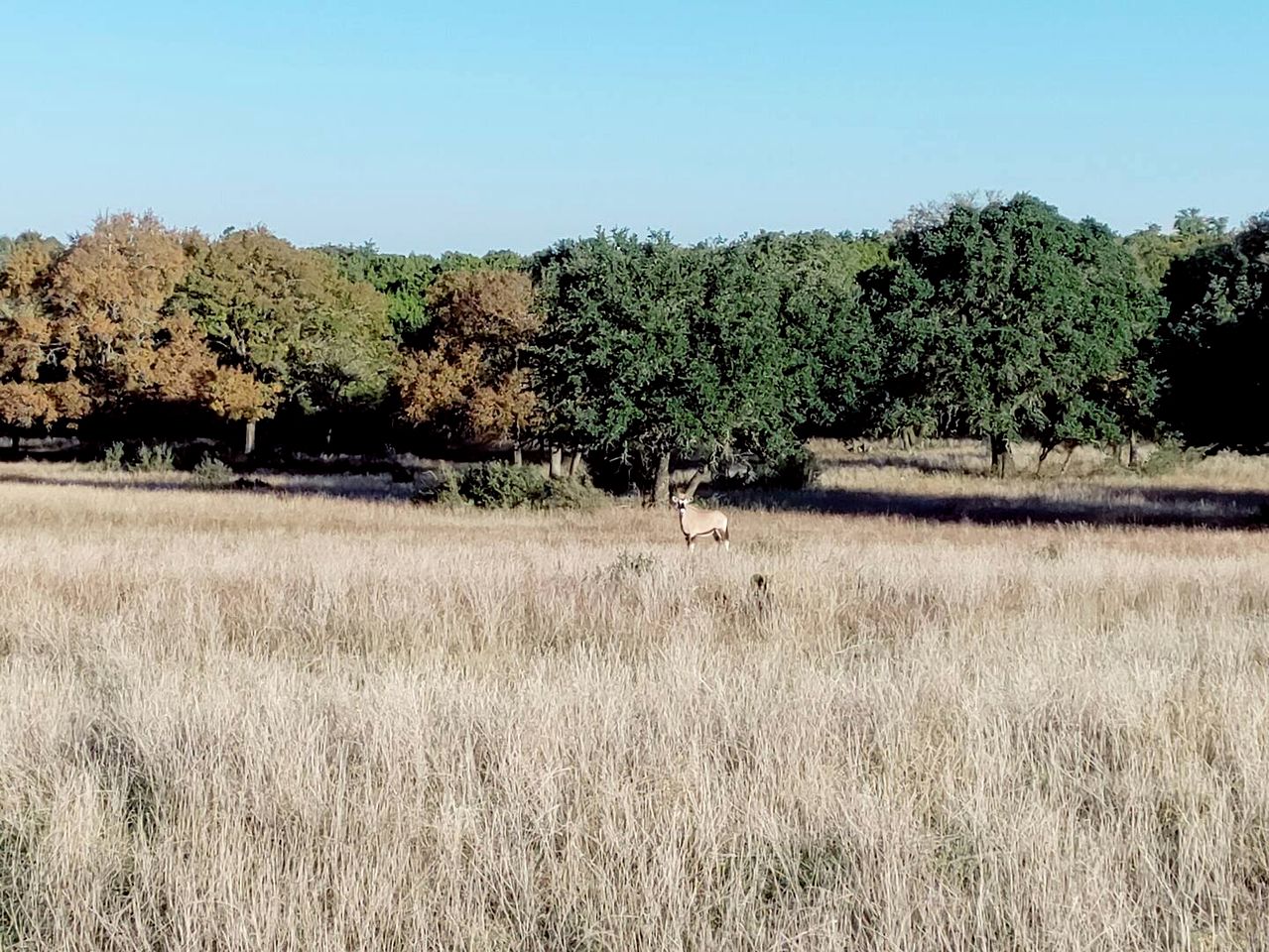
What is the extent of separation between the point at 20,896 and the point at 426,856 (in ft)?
4.90

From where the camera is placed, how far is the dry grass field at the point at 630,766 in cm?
462

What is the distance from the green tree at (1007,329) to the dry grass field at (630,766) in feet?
107

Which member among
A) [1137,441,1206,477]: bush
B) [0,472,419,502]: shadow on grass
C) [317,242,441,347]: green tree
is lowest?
[0,472,419,502]: shadow on grass

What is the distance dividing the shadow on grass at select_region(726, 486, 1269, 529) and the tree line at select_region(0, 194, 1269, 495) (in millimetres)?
1845

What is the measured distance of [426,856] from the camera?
5.16 metres

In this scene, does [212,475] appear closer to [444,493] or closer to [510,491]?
[444,493]

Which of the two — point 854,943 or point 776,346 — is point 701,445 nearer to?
point 776,346

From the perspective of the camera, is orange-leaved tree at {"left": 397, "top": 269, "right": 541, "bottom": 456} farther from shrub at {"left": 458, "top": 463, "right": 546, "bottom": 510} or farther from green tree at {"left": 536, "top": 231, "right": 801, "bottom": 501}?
green tree at {"left": 536, "top": 231, "right": 801, "bottom": 501}

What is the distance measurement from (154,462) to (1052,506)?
116 feet

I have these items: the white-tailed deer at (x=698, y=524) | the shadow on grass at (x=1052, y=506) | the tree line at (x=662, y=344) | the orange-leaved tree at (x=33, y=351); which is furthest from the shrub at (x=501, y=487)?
the orange-leaved tree at (x=33, y=351)

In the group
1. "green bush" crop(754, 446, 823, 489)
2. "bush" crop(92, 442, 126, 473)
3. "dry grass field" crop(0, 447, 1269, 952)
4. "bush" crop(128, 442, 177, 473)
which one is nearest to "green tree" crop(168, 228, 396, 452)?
"bush" crop(128, 442, 177, 473)

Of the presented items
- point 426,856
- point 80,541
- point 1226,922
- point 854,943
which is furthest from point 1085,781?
point 80,541

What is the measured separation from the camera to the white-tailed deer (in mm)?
20062

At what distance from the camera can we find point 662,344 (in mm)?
31828
